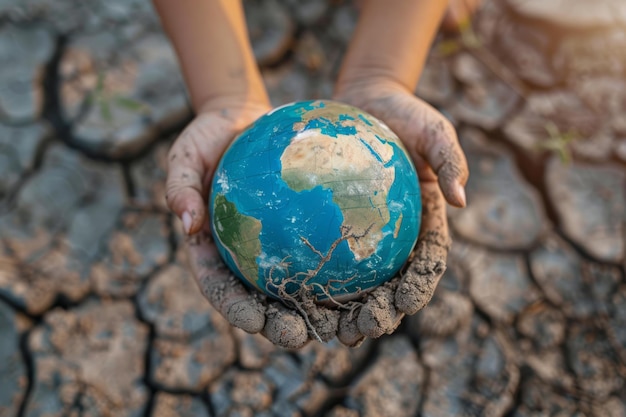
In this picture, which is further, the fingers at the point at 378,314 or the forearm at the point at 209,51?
the forearm at the point at 209,51

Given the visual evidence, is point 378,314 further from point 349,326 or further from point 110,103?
point 110,103

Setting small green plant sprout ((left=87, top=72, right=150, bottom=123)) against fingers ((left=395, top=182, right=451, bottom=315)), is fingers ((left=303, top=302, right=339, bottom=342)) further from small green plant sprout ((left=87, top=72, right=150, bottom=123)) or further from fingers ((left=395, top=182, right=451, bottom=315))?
small green plant sprout ((left=87, top=72, right=150, bottom=123))

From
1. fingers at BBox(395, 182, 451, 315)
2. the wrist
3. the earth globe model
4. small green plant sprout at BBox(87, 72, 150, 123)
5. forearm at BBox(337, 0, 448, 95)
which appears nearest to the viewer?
the earth globe model

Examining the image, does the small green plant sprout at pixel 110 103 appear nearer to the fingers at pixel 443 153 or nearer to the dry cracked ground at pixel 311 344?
the dry cracked ground at pixel 311 344

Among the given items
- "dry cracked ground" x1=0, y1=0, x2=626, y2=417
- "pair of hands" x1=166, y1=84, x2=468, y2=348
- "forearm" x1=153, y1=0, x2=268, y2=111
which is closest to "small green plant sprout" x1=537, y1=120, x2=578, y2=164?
"dry cracked ground" x1=0, y1=0, x2=626, y2=417

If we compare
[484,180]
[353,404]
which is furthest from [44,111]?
[484,180]

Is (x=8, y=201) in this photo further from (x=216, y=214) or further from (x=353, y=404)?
(x=353, y=404)

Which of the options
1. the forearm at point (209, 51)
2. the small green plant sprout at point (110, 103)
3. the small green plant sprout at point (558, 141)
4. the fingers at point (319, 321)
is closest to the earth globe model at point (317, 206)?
the fingers at point (319, 321)

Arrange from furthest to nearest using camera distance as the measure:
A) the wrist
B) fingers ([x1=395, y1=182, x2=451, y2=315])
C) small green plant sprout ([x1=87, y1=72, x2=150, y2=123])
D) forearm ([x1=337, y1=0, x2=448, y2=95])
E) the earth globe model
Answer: small green plant sprout ([x1=87, y1=72, x2=150, y2=123]) → forearm ([x1=337, y1=0, x2=448, y2=95]) → the wrist → fingers ([x1=395, y1=182, x2=451, y2=315]) → the earth globe model

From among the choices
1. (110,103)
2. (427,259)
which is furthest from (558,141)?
(110,103)
